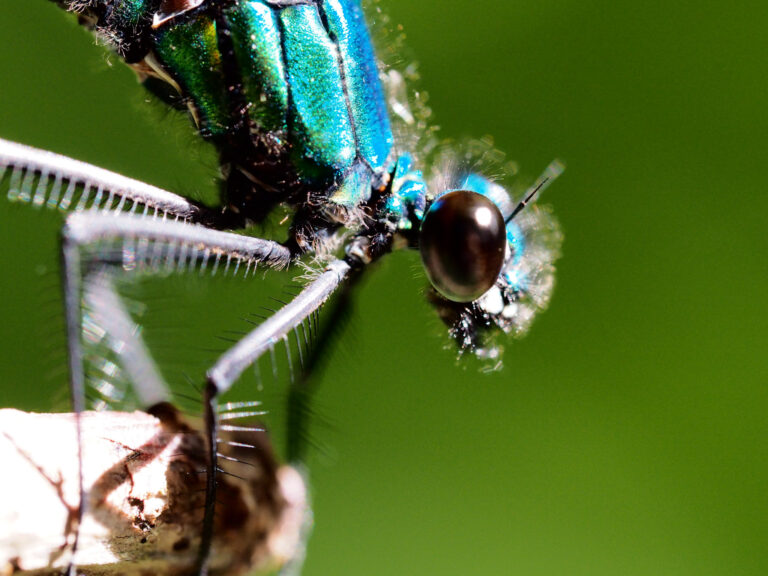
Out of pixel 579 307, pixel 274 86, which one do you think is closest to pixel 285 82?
pixel 274 86

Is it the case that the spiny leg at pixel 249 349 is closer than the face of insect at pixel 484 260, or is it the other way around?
the spiny leg at pixel 249 349

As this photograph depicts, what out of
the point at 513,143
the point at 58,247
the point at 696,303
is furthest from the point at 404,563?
the point at 58,247

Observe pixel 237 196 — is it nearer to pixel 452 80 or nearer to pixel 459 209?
pixel 459 209

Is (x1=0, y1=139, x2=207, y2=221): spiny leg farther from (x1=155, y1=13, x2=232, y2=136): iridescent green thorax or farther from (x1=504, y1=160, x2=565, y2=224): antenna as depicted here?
(x1=504, y1=160, x2=565, y2=224): antenna

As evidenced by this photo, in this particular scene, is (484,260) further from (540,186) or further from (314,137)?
(314,137)

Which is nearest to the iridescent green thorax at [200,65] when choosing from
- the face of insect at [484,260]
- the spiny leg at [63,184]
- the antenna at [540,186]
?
the spiny leg at [63,184]

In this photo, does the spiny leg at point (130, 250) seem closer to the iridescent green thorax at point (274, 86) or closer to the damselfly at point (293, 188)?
the damselfly at point (293, 188)
